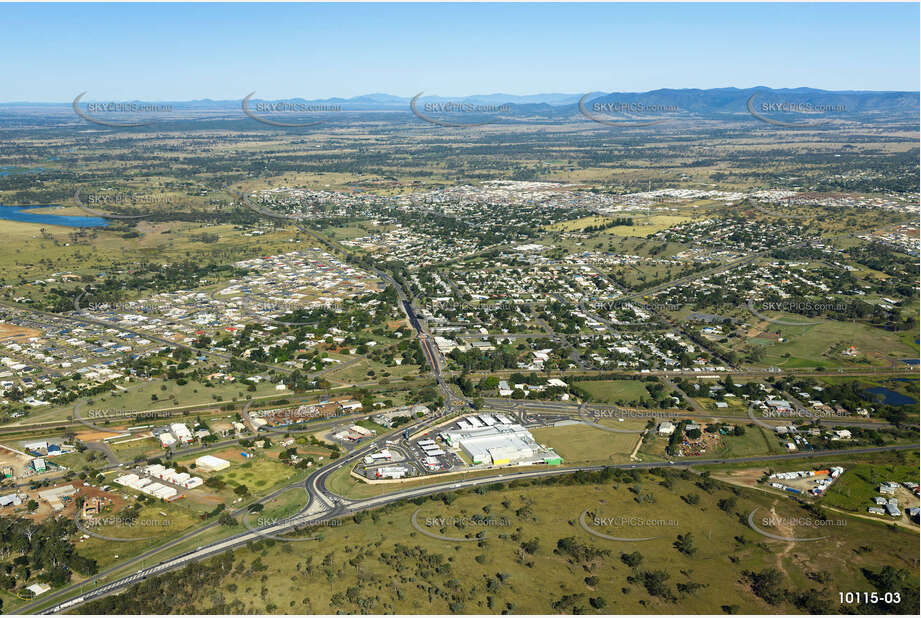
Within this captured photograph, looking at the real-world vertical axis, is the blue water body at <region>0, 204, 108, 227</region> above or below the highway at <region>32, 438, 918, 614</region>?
above

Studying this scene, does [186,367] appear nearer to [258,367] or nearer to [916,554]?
[258,367]

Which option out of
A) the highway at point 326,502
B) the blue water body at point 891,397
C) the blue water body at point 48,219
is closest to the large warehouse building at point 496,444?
the highway at point 326,502

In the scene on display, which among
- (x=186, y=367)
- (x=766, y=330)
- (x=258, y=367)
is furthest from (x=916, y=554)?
(x=186, y=367)

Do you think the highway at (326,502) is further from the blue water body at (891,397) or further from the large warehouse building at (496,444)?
the blue water body at (891,397)

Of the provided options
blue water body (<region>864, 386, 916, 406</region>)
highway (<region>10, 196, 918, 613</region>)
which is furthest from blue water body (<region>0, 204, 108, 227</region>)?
blue water body (<region>864, 386, 916, 406</region>)

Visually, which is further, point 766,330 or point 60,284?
point 60,284

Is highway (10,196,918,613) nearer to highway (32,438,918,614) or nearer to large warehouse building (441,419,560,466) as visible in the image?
highway (32,438,918,614)
